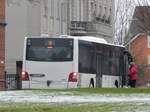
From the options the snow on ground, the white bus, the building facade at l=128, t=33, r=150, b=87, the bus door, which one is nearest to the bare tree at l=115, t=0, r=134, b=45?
the building facade at l=128, t=33, r=150, b=87

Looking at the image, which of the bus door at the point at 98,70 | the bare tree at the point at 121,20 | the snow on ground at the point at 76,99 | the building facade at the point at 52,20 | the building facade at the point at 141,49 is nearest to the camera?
the snow on ground at the point at 76,99

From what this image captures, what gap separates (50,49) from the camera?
115 feet

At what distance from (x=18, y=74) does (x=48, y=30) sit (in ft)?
60.0

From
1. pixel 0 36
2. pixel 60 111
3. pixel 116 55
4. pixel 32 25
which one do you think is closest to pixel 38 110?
pixel 60 111

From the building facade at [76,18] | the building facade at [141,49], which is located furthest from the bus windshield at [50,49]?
the building facade at [141,49]

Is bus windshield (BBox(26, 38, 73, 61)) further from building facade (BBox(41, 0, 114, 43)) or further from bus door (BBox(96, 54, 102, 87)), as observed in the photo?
building facade (BBox(41, 0, 114, 43))

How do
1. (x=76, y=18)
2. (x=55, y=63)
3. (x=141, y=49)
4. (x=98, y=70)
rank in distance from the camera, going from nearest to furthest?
(x=55, y=63) → (x=98, y=70) → (x=76, y=18) → (x=141, y=49)

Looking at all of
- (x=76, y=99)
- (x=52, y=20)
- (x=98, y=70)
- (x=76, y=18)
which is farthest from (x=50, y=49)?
(x=76, y=18)

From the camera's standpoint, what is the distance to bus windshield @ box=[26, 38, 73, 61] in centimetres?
3497

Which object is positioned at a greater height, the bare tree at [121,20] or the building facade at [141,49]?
the bare tree at [121,20]

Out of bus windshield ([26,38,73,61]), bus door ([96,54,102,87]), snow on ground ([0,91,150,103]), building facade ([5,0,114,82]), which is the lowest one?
snow on ground ([0,91,150,103])

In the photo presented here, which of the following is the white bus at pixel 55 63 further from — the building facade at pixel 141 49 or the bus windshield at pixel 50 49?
A: the building facade at pixel 141 49

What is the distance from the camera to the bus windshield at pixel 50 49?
35.0m

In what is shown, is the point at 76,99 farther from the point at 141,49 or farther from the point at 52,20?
the point at 141,49
